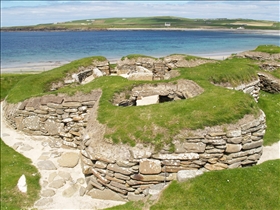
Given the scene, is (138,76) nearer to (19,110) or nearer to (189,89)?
(189,89)

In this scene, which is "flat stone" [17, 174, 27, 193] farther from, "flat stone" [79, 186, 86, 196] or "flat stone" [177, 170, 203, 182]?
"flat stone" [177, 170, 203, 182]

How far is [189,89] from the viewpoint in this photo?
15.3 m

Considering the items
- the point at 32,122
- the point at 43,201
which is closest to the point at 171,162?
the point at 43,201

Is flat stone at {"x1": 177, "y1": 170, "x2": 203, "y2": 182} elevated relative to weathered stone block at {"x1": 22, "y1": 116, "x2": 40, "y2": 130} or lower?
elevated

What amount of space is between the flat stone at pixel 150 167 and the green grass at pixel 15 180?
16.6 feet

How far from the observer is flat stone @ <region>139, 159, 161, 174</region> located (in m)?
9.95

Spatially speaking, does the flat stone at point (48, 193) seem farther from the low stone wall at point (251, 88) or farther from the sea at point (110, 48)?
the sea at point (110, 48)

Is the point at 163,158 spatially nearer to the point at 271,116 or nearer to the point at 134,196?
the point at 134,196

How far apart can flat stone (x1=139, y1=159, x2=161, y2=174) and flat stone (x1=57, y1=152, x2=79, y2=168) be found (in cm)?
509

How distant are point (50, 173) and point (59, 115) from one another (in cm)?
378

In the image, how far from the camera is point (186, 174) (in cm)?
957

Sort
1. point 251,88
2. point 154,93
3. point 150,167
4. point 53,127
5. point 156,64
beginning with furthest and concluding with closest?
point 156,64, point 251,88, point 154,93, point 53,127, point 150,167

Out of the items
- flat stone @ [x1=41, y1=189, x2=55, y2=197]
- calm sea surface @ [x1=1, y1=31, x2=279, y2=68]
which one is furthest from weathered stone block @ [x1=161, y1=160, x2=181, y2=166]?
calm sea surface @ [x1=1, y1=31, x2=279, y2=68]

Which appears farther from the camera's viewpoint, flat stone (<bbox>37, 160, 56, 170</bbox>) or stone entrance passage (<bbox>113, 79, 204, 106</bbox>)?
stone entrance passage (<bbox>113, 79, 204, 106</bbox>)
